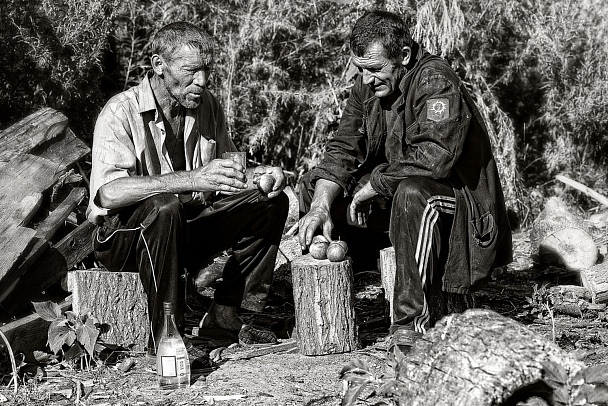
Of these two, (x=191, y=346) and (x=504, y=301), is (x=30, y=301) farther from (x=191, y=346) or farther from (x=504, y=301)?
(x=504, y=301)

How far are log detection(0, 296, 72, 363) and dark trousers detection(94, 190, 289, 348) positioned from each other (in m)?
0.54

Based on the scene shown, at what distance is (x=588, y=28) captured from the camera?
8.84 metres

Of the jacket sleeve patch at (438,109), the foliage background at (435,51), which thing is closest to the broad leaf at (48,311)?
the jacket sleeve patch at (438,109)

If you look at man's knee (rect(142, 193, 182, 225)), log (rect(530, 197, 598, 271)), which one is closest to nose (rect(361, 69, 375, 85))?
man's knee (rect(142, 193, 182, 225))

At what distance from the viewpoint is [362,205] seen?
5.61m

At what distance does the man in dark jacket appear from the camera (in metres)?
5.05

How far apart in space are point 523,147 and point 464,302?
4001 mm

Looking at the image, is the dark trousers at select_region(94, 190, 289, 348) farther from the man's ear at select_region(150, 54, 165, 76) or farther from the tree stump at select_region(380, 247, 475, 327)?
the man's ear at select_region(150, 54, 165, 76)

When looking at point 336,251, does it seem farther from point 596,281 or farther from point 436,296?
point 596,281

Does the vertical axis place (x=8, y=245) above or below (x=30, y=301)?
above

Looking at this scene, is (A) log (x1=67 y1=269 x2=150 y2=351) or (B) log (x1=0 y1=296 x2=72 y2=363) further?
(A) log (x1=67 y1=269 x2=150 y2=351)

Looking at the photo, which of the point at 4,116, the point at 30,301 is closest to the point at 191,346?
the point at 30,301

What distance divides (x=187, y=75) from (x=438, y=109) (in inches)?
57.7

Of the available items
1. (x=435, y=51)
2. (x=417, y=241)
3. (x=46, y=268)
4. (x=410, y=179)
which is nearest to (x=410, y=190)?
(x=410, y=179)
